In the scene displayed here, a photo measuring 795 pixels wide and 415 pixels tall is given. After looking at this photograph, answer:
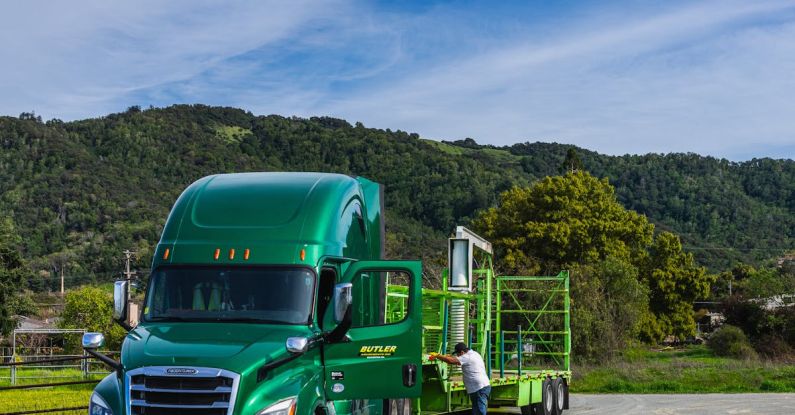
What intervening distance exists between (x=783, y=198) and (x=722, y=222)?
24.0 metres

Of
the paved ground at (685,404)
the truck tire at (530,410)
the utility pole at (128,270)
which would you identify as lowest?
the paved ground at (685,404)

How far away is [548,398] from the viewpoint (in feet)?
78.6

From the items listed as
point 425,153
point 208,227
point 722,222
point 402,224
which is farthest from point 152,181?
point 208,227

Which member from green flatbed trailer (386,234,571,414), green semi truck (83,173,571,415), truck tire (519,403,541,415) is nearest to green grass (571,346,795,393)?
green flatbed trailer (386,234,571,414)

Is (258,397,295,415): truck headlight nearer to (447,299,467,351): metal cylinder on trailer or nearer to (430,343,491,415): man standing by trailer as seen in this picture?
(430,343,491,415): man standing by trailer

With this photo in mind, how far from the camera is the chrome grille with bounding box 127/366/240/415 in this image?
1107cm

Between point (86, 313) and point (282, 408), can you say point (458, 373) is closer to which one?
point (282, 408)

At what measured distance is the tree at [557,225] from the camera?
59.0 meters

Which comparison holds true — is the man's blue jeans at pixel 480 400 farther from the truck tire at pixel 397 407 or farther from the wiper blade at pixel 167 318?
the wiper blade at pixel 167 318

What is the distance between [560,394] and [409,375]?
13.3m

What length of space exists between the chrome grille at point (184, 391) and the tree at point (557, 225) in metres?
46.7

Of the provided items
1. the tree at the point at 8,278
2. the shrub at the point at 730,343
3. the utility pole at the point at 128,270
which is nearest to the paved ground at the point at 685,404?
the utility pole at the point at 128,270

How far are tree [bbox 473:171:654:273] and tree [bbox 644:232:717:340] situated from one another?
7827 millimetres

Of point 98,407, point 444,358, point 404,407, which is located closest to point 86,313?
point 444,358
